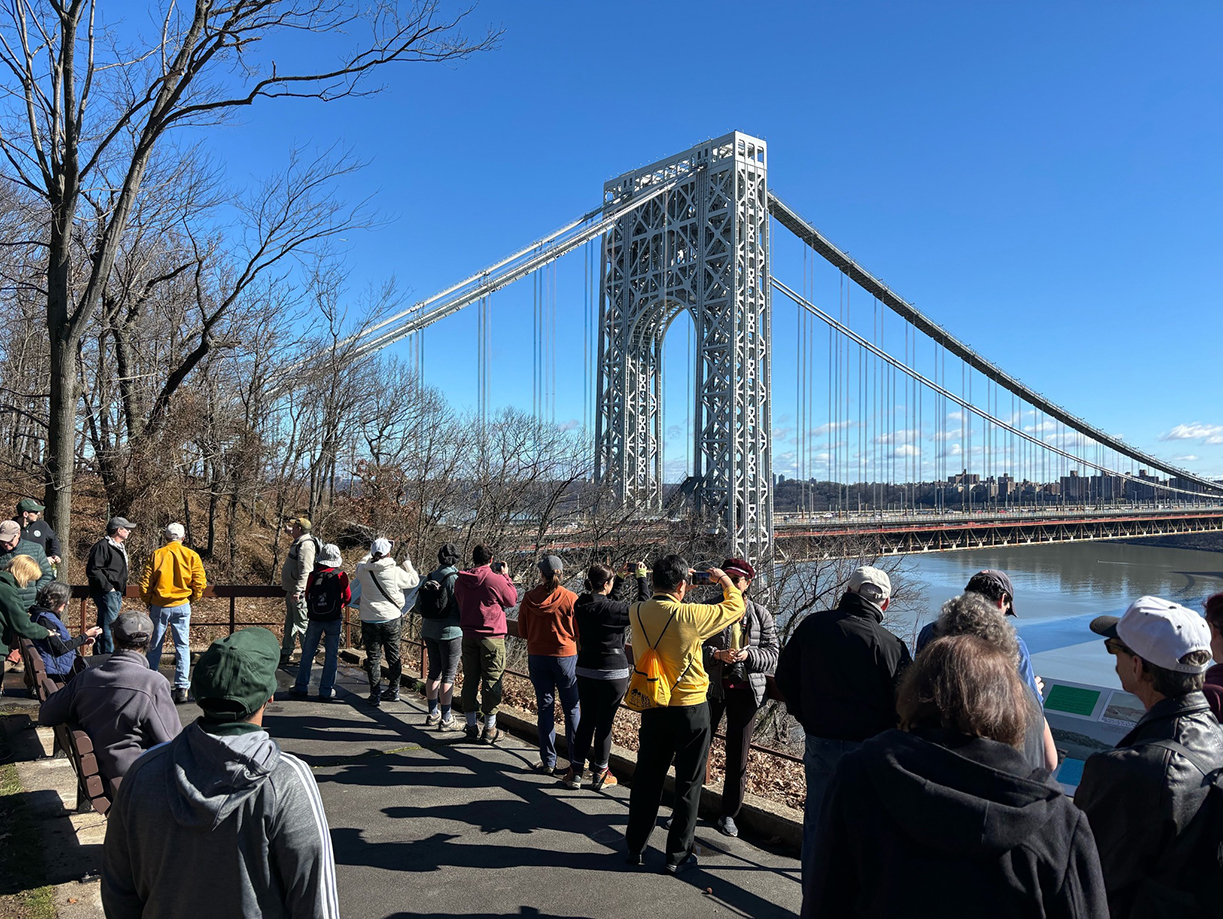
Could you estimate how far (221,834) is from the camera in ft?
5.67

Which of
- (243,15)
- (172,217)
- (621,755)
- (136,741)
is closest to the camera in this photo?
(136,741)

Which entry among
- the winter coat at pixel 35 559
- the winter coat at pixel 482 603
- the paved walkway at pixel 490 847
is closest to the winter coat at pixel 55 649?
the winter coat at pixel 35 559

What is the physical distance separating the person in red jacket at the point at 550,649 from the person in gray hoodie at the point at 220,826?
344cm

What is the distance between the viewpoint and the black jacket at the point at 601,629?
4805 mm

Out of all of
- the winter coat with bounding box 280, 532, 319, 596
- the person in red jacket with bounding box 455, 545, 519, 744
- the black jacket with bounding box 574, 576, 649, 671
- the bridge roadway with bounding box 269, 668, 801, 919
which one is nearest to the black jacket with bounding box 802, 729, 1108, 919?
the bridge roadway with bounding box 269, 668, 801, 919

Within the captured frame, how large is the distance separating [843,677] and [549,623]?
2403mm

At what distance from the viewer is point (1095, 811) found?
6.55ft

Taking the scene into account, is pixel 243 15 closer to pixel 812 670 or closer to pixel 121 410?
pixel 812 670

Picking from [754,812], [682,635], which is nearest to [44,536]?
[682,635]

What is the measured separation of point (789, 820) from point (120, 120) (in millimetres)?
8180

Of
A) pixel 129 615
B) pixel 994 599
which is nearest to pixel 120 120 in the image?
pixel 129 615

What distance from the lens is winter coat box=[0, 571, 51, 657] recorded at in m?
5.02

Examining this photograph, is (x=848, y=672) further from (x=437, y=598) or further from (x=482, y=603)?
(x=437, y=598)

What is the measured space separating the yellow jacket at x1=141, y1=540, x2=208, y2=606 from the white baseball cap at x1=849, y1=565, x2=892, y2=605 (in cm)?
543
